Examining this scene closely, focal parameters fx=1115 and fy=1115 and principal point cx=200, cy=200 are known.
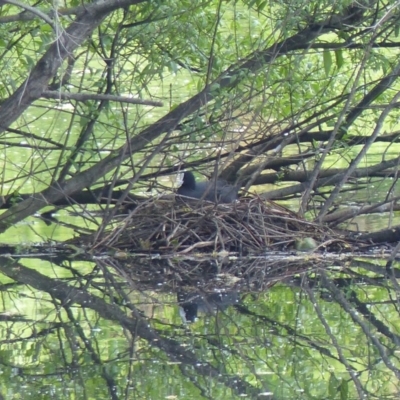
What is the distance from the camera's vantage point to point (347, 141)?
8.82 metres

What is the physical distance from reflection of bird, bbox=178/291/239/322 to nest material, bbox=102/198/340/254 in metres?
1.22

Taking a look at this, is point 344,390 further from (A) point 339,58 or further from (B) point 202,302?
(A) point 339,58

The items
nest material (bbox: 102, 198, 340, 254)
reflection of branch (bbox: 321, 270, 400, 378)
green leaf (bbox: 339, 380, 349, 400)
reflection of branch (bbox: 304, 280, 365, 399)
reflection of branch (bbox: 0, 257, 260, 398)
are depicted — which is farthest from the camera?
nest material (bbox: 102, 198, 340, 254)

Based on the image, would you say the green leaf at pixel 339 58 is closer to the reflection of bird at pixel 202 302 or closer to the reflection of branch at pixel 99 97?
the reflection of bird at pixel 202 302

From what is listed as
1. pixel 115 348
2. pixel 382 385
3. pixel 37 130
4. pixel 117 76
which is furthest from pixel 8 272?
pixel 37 130

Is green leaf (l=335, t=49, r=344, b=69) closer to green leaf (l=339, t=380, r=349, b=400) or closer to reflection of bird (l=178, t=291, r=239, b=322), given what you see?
reflection of bird (l=178, t=291, r=239, b=322)

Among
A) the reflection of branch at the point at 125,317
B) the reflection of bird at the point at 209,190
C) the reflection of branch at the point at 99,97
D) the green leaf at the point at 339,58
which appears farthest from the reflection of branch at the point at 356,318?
the green leaf at the point at 339,58

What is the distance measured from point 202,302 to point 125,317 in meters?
0.56

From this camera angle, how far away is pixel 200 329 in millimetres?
5844

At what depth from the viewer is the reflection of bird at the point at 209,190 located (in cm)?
828

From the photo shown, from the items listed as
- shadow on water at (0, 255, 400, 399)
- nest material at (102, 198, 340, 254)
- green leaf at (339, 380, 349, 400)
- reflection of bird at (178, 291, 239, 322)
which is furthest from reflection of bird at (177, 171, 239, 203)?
green leaf at (339, 380, 349, 400)

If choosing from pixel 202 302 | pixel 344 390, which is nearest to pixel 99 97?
pixel 202 302

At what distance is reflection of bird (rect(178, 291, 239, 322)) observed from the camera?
6.25 meters

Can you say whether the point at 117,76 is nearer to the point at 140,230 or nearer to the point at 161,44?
the point at 161,44
